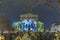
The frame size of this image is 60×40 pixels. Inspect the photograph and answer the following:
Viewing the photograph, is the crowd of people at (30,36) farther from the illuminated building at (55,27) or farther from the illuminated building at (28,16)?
the illuminated building at (28,16)

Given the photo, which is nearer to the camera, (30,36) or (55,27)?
(30,36)

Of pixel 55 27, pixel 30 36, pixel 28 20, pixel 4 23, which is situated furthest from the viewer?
Answer: pixel 4 23

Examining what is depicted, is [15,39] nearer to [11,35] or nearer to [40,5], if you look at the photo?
[11,35]

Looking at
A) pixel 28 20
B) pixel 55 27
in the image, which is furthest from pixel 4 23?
pixel 55 27

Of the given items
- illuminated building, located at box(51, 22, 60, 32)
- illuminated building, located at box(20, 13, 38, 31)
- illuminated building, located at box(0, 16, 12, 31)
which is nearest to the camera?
illuminated building, located at box(51, 22, 60, 32)

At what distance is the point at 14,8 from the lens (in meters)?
7.88

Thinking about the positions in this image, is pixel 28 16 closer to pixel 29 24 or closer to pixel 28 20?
pixel 28 20

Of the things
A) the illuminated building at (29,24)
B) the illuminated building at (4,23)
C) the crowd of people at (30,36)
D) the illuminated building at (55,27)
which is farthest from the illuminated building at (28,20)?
the illuminated building at (55,27)

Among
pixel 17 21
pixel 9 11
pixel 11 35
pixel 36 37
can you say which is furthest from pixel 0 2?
pixel 36 37

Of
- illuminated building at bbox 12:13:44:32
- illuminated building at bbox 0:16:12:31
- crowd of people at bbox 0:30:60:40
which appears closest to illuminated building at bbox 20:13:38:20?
illuminated building at bbox 12:13:44:32

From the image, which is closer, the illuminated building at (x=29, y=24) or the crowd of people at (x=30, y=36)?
the crowd of people at (x=30, y=36)

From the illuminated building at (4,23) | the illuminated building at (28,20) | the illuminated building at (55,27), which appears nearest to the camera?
the illuminated building at (55,27)

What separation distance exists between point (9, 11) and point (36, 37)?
1641 mm

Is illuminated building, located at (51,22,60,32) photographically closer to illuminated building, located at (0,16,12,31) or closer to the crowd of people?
the crowd of people
